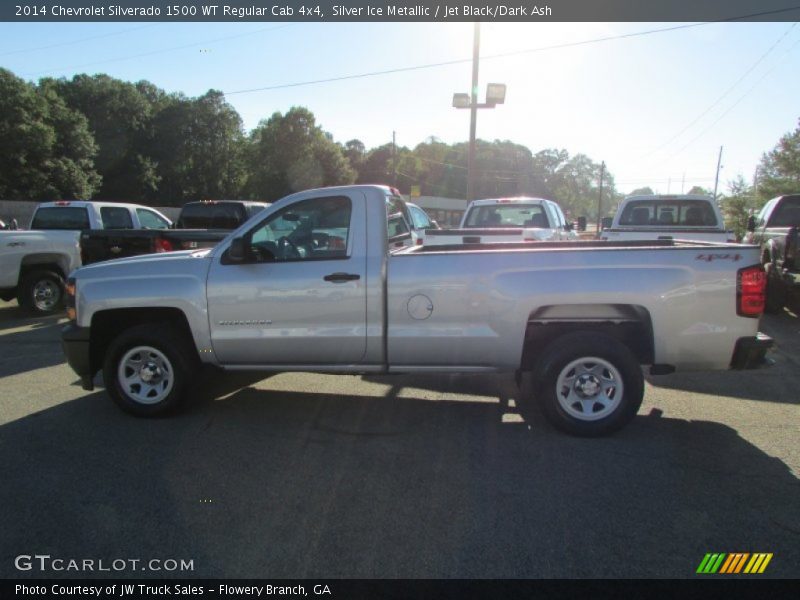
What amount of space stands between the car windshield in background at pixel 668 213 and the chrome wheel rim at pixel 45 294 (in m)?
10.8

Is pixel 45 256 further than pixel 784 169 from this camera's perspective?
No

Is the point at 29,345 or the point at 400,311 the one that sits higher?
the point at 400,311

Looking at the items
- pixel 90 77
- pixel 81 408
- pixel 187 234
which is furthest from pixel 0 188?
pixel 81 408

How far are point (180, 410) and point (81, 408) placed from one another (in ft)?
3.57

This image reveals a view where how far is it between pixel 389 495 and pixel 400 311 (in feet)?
5.04

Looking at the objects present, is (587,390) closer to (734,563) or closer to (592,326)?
(592,326)

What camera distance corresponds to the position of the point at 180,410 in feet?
16.1

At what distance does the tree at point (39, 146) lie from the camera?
1633 inches

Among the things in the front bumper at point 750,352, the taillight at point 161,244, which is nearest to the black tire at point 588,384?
the front bumper at point 750,352

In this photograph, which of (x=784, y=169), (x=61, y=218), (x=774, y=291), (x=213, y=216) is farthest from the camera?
(x=784, y=169)

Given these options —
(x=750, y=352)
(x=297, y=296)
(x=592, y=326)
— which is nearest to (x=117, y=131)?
(x=297, y=296)

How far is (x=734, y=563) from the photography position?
2783 millimetres

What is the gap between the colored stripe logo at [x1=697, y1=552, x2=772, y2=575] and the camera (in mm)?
2738
